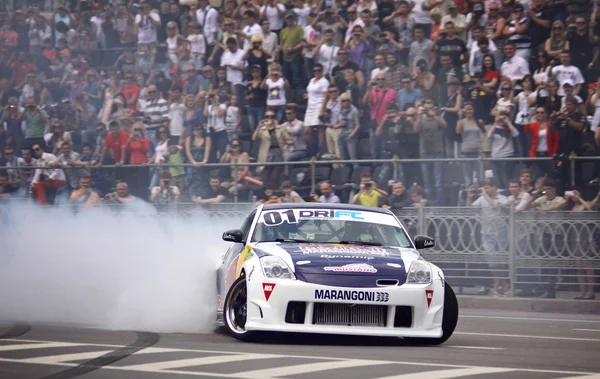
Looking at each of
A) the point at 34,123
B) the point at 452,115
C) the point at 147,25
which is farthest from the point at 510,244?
the point at 34,123

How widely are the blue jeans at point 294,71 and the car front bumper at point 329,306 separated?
11690 mm

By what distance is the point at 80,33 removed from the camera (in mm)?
24188

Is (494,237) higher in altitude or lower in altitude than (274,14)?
lower

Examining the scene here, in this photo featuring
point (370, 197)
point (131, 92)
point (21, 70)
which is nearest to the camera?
point (370, 197)

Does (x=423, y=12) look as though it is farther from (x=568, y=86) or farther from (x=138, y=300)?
(x=138, y=300)

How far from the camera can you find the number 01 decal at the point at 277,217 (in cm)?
977

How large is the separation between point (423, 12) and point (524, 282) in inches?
241

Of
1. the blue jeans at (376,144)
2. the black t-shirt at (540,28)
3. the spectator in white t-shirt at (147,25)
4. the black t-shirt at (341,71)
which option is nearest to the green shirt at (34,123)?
the spectator in white t-shirt at (147,25)

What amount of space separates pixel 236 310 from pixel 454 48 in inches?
405

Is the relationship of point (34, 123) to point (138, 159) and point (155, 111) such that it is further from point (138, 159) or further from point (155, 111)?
point (138, 159)

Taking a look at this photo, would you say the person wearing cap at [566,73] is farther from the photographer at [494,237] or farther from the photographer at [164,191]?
the photographer at [164,191]

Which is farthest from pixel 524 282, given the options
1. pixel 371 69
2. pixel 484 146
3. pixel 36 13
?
pixel 36 13

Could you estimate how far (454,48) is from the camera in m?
18.0

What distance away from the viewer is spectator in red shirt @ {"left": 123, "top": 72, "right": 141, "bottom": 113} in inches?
866
